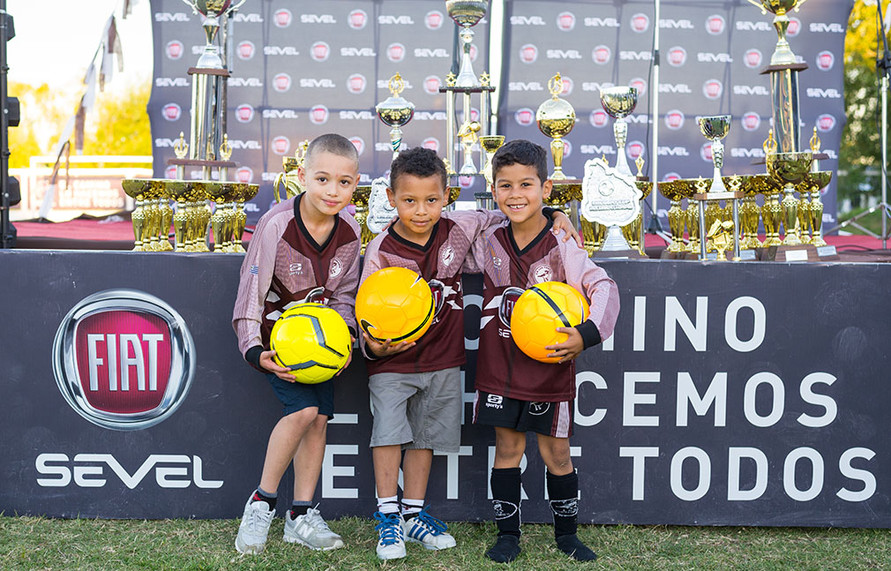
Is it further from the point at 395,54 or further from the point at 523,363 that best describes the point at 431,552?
the point at 395,54

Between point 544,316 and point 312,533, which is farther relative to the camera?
point 312,533

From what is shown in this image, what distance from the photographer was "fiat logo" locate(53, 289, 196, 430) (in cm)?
259

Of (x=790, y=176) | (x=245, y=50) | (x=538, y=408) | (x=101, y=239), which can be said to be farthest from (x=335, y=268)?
(x=245, y=50)

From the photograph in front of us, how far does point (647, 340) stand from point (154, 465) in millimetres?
1607

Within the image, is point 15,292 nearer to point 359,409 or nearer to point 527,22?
point 359,409

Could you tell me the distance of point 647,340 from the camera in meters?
2.57

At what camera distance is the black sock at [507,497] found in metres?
2.34

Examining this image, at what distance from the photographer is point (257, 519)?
7.67 ft

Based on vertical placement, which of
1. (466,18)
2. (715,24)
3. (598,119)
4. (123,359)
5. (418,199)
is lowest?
(123,359)

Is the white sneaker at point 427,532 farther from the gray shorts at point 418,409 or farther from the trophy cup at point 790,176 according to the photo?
the trophy cup at point 790,176

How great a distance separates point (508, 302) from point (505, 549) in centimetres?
69

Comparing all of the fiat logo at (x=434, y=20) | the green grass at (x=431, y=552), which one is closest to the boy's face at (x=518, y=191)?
the green grass at (x=431, y=552)

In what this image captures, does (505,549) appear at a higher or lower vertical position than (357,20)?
lower

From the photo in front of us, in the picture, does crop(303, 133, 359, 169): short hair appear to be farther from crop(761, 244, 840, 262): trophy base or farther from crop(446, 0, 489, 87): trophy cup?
crop(761, 244, 840, 262): trophy base
